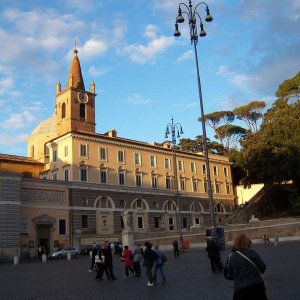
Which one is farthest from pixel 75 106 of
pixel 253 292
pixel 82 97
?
pixel 253 292

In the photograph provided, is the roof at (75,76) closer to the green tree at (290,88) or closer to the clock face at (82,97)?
the clock face at (82,97)

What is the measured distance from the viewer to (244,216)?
192ft

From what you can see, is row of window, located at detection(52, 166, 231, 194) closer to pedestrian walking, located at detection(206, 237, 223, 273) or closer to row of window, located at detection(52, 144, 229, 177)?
row of window, located at detection(52, 144, 229, 177)

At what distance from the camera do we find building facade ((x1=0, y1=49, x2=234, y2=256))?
153 feet

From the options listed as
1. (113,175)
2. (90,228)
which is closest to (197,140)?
(113,175)

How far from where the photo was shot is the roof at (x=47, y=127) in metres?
73.1

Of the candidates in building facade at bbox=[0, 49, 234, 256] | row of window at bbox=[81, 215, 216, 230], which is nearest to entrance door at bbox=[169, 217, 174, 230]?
row of window at bbox=[81, 215, 216, 230]

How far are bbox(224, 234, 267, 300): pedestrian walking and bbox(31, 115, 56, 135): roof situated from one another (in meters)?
68.5

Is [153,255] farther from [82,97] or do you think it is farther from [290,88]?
[290,88]

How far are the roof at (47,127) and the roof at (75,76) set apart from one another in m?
13.9

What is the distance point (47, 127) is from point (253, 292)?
7037 centimetres

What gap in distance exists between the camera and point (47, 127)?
7375 centimetres

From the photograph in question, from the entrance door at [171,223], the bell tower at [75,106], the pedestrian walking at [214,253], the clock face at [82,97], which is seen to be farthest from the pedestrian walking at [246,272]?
the clock face at [82,97]

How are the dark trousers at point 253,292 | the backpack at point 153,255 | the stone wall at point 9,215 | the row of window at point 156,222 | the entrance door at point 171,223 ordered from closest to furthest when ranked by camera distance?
1. the dark trousers at point 253,292
2. the backpack at point 153,255
3. the stone wall at point 9,215
4. the row of window at point 156,222
5. the entrance door at point 171,223
